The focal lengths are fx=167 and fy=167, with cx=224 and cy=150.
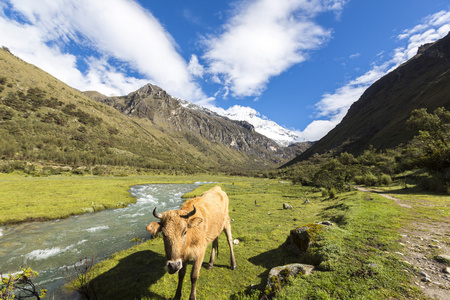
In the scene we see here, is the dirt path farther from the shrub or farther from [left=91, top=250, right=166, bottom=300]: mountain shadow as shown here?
the shrub

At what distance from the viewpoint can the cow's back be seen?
7251mm

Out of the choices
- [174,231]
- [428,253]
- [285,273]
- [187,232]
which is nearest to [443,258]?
[428,253]

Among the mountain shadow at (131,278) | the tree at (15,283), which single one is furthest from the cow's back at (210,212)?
the tree at (15,283)

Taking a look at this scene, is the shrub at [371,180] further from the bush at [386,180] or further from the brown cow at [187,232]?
the brown cow at [187,232]

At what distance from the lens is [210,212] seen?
801 cm

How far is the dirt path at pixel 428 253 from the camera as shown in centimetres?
471

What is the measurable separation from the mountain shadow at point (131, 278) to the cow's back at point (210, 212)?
3.88 m

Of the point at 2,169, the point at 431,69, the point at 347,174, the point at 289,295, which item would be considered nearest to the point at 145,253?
the point at 289,295

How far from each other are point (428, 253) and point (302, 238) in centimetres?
491

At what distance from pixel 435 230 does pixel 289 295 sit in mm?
9389

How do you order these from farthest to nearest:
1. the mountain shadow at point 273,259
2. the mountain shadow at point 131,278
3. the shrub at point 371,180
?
the shrub at point 371,180 < the mountain shadow at point 273,259 < the mountain shadow at point 131,278

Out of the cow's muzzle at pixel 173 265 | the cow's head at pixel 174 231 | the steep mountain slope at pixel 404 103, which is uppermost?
the steep mountain slope at pixel 404 103

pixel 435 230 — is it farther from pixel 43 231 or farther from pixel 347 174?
pixel 347 174

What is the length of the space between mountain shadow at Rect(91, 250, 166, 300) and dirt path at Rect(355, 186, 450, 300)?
32.0ft
